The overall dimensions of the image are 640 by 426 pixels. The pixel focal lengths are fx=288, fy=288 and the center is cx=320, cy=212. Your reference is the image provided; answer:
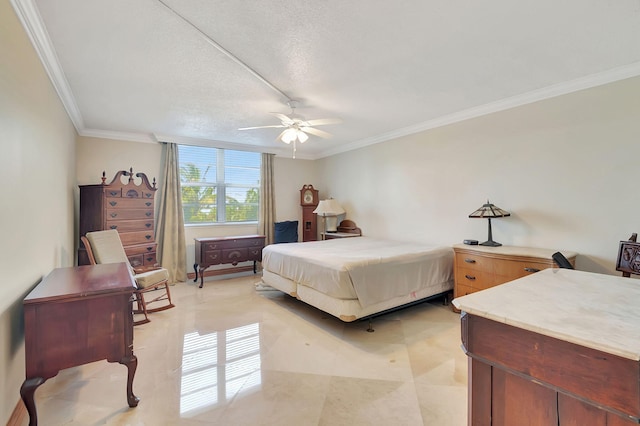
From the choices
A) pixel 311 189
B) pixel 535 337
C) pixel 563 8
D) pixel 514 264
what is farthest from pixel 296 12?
pixel 311 189

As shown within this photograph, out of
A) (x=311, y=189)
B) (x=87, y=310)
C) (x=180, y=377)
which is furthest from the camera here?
(x=311, y=189)

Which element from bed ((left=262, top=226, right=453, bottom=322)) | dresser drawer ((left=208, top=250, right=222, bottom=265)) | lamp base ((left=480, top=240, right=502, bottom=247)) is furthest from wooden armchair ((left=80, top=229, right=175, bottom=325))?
lamp base ((left=480, top=240, right=502, bottom=247))

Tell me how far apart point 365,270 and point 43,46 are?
3.08 m

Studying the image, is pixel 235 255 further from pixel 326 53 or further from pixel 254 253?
pixel 326 53

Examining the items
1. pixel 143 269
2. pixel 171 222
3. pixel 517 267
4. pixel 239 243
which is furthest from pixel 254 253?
pixel 517 267

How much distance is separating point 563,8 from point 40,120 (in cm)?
371

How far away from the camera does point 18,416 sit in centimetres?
168

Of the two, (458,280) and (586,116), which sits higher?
(586,116)

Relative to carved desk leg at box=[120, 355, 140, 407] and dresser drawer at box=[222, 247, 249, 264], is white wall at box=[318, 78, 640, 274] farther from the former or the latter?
carved desk leg at box=[120, 355, 140, 407]

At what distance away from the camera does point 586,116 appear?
2.79 metres

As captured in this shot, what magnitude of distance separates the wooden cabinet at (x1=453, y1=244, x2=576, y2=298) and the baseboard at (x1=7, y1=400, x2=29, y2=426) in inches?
146

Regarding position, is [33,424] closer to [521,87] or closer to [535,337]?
[535,337]

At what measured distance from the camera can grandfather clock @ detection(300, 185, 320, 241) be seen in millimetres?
6141

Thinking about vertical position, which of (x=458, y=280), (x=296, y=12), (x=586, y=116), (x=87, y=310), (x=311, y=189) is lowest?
(x=458, y=280)
